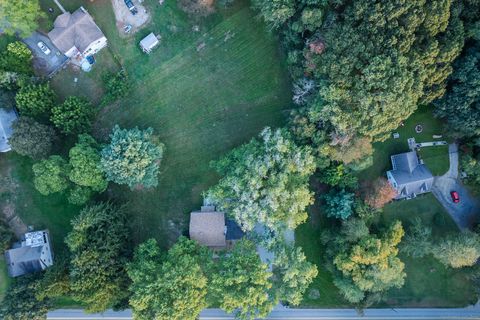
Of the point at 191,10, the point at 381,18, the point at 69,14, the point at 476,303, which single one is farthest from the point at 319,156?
the point at 69,14

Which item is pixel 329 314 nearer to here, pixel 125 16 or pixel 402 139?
pixel 402 139

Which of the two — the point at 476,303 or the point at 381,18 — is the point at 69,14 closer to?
the point at 381,18

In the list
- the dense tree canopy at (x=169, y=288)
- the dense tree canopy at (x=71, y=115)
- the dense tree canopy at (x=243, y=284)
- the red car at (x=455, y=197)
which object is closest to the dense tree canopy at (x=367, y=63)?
the red car at (x=455, y=197)

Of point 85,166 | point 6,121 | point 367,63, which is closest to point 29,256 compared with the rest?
point 85,166

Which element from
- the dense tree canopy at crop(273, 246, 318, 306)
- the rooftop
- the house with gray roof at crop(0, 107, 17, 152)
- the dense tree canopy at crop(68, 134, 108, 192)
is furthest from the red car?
the house with gray roof at crop(0, 107, 17, 152)

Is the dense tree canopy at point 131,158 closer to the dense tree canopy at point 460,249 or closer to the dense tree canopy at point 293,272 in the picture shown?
the dense tree canopy at point 293,272

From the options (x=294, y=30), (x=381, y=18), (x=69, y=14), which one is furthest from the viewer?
(x=69, y=14)
